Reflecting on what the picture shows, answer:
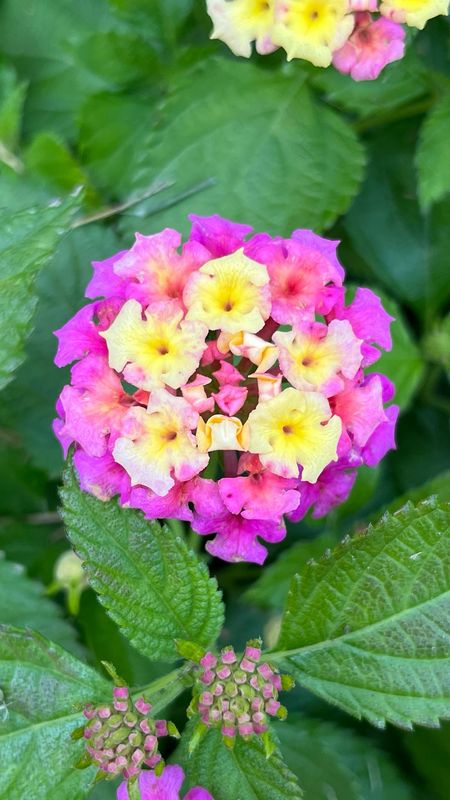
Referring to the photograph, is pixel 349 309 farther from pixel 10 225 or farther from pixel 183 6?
pixel 183 6

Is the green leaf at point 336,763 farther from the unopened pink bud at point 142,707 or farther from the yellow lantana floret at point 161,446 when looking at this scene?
the yellow lantana floret at point 161,446

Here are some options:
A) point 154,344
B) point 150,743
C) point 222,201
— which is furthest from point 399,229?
point 150,743

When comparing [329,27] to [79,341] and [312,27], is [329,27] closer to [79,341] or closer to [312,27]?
[312,27]

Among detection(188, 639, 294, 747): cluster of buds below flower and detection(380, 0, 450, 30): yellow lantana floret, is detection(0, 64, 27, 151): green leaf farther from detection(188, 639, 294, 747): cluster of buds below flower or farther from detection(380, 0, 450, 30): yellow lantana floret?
detection(188, 639, 294, 747): cluster of buds below flower

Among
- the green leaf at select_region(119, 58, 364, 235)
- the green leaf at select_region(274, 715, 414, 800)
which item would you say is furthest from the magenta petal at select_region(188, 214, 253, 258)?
the green leaf at select_region(274, 715, 414, 800)

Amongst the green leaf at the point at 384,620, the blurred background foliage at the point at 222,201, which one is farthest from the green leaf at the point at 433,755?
the green leaf at the point at 384,620

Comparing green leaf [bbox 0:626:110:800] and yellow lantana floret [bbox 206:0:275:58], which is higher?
yellow lantana floret [bbox 206:0:275:58]

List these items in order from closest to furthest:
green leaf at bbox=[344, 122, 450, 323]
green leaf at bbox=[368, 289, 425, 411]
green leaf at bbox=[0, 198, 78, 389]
Answer: green leaf at bbox=[0, 198, 78, 389], green leaf at bbox=[368, 289, 425, 411], green leaf at bbox=[344, 122, 450, 323]

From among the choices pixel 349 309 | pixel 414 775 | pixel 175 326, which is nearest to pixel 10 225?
pixel 175 326
